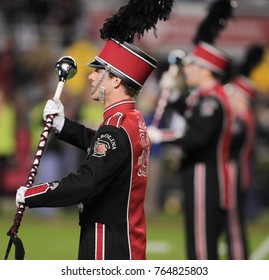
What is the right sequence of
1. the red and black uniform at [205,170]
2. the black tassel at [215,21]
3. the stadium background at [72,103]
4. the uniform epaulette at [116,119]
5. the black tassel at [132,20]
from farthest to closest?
the stadium background at [72,103]
the black tassel at [215,21]
the red and black uniform at [205,170]
the black tassel at [132,20]
the uniform epaulette at [116,119]

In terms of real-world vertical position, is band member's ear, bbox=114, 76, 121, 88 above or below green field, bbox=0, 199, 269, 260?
below

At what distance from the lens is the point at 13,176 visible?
51.3ft

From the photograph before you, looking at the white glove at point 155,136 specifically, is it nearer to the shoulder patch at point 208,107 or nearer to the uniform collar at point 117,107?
the shoulder patch at point 208,107

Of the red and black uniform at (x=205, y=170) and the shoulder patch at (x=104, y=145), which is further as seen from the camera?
the red and black uniform at (x=205, y=170)

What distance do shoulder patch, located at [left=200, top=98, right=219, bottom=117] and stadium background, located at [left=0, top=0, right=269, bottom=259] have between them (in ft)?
9.00

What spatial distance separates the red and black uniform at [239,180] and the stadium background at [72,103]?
3.67ft

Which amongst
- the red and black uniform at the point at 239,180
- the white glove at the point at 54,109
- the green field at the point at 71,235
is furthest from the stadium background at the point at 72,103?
the white glove at the point at 54,109

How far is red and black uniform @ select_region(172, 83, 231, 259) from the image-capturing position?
8.91m

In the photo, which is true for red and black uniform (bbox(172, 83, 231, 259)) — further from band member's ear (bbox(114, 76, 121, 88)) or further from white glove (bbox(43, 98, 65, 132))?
band member's ear (bbox(114, 76, 121, 88))

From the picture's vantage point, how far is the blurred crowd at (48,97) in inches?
605

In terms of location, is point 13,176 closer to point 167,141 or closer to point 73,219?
point 73,219

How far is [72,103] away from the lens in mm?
15648

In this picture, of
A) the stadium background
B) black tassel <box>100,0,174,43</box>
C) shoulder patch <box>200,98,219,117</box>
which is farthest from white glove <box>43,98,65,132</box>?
the stadium background

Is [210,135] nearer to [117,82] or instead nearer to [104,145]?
[117,82]
